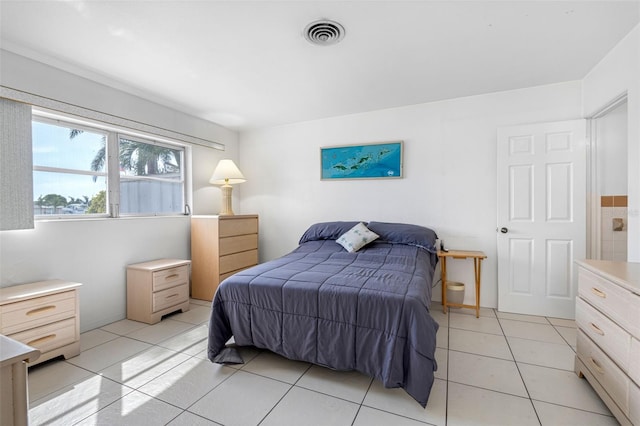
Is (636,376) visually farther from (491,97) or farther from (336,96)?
(336,96)

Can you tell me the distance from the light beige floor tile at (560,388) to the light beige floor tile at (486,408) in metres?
0.16

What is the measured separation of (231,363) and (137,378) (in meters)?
0.62

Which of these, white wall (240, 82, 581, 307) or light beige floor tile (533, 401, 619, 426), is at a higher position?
white wall (240, 82, 581, 307)

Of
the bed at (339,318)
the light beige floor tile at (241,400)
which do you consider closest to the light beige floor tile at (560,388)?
the bed at (339,318)

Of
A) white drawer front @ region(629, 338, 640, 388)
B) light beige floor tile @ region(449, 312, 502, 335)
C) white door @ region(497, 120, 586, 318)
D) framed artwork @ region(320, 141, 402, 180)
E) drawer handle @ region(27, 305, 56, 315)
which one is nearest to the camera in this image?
white drawer front @ region(629, 338, 640, 388)

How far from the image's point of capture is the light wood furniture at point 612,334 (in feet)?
4.35

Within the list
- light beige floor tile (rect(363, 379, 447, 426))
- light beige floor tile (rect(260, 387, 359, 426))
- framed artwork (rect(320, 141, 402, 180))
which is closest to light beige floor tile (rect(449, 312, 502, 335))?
light beige floor tile (rect(363, 379, 447, 426))

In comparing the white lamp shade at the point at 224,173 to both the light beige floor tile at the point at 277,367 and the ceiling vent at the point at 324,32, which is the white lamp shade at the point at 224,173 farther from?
the light beige floor tile at the point at 277,367

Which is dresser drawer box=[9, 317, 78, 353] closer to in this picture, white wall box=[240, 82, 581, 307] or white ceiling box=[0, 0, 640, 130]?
white ceiling box=[0, 0, 640, 130]

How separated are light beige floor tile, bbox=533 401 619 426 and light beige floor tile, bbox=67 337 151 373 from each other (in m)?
2.85

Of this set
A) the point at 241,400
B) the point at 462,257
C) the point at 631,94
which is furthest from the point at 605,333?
the point at 241,400

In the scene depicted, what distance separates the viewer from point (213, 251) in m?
3.54

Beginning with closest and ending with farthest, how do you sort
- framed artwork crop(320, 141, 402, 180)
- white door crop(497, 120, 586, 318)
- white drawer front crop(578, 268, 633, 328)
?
1. white drawer front crop(578, 268, 633, 328)
2. white door crop(497, 120, 586, 318)
3. framed artwork crop(320, 141, 402, 180)

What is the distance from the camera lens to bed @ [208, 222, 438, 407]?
5.46ft
